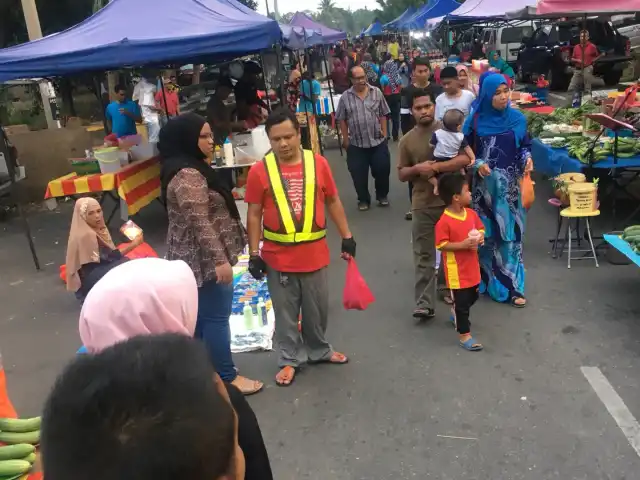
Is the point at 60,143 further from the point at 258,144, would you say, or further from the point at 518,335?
the point at 518,335

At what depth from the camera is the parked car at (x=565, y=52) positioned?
15.7m

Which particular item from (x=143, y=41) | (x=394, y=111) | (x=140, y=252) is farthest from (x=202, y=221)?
(x=394, y=111)

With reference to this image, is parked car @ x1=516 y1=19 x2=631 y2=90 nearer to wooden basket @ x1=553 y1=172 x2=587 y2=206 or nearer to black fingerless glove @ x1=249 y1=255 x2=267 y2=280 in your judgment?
wooden basket @ x1=553 y1=172 x2=587 y2=206

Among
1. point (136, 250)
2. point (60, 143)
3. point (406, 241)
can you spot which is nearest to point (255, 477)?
point (136, 250)

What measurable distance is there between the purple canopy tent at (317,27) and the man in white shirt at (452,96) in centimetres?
960

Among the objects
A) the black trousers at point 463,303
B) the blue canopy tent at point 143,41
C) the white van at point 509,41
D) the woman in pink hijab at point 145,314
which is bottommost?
the black trousers at point 463,303

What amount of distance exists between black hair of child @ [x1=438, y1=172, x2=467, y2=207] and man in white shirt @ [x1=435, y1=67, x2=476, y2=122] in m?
2.81

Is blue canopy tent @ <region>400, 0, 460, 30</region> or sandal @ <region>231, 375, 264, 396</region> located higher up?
blue canopy tent @ <region>400, 0, 460, 30</region>

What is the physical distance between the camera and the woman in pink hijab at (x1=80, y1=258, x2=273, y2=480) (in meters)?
1.50

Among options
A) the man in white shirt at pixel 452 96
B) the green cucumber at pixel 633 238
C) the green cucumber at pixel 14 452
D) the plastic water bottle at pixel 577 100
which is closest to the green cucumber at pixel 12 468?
the green cucumber at pixel 14 452

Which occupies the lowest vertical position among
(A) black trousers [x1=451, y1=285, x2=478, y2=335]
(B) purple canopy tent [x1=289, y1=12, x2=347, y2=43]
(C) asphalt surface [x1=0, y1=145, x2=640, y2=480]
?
(C) asphalt surface [x1=0, y1=145, x2=640, y2=480]

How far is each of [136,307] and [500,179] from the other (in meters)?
3.82

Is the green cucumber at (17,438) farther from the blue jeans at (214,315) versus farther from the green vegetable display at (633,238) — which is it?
the green vegetable display at (633,238)

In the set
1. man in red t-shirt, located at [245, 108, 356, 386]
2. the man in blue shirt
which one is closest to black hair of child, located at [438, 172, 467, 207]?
man in red t-shirt, located at [245, 108, 356, 386]
